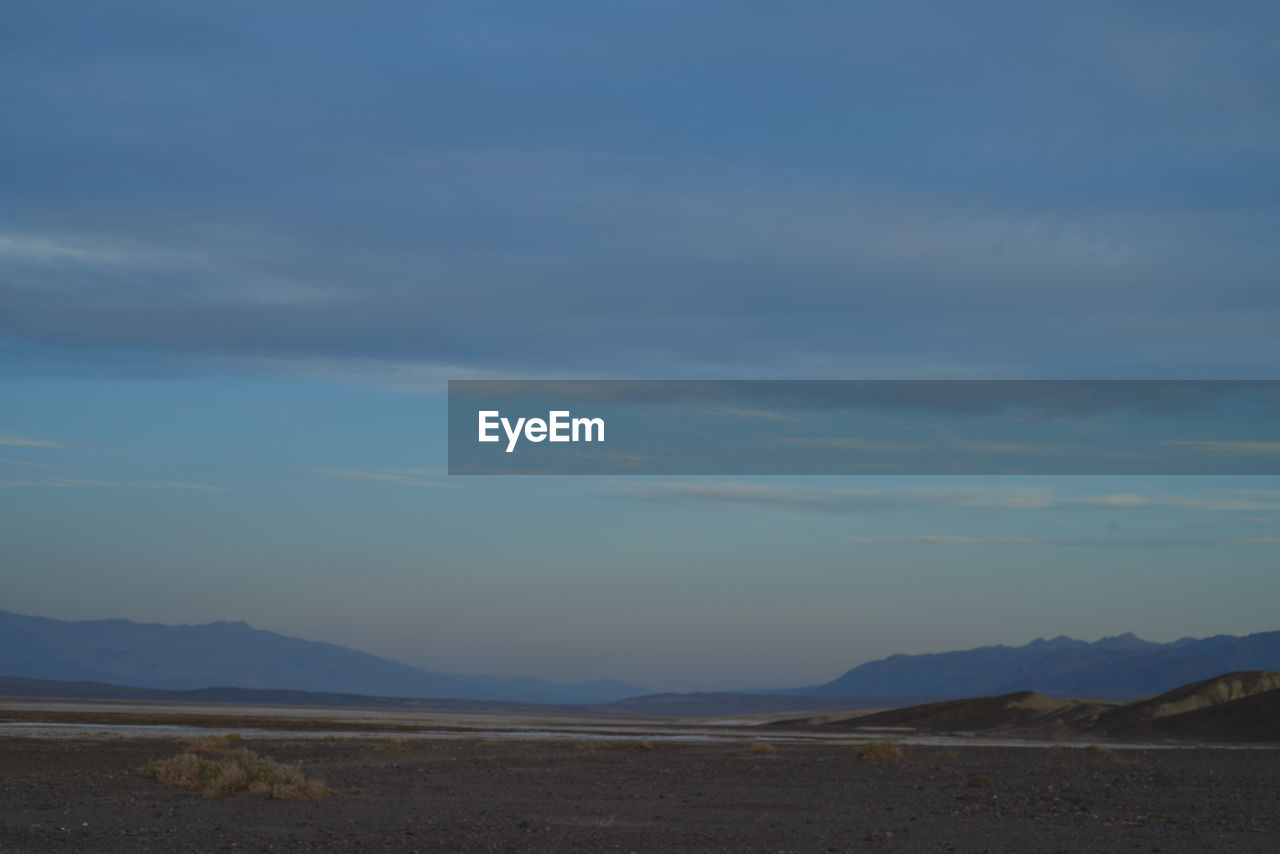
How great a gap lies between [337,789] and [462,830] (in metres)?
7.54

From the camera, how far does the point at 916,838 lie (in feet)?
57.8

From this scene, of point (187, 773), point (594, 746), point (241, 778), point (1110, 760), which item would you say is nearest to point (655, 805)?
point (241, 778)

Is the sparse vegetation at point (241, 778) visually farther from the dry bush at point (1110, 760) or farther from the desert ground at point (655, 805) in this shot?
the dry bush at point (1110, 760)

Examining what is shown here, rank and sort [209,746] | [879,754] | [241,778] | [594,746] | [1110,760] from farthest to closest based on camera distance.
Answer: [594,746], [879,754], [209,746], [1110,760], [241,778]

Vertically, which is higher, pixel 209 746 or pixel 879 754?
pixel 209 746

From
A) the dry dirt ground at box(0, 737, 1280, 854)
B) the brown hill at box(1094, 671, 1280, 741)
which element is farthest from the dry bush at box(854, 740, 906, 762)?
the brown hill at box(1094, 671, 1280, 741)

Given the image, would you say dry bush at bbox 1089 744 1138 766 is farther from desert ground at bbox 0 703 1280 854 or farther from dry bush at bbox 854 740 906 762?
dry bush at bbox 854 740 906 762

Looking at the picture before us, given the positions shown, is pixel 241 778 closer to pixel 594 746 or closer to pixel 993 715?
pixel 594 746

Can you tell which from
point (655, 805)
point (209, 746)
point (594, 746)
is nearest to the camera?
point (655, 805)

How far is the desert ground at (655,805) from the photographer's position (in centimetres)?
1695

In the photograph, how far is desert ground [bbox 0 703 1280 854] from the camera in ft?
55.6

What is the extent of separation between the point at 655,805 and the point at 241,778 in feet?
25.7

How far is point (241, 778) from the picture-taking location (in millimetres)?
23078

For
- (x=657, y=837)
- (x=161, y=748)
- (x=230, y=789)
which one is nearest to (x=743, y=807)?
(x=657, y=837)
